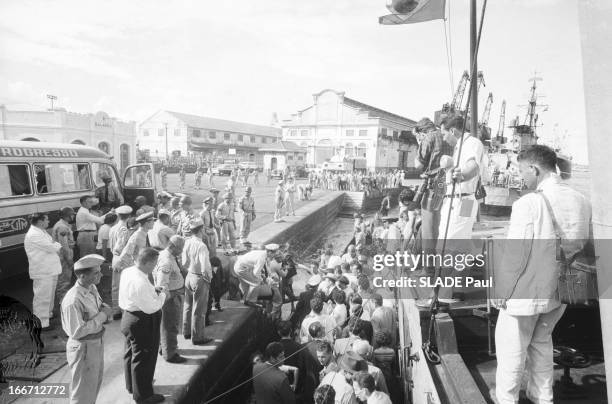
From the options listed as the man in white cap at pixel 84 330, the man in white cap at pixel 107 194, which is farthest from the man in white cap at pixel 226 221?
the man in white cap at pixel 84 330

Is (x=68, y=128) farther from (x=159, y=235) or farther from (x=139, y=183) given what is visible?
(x=159, y=235)

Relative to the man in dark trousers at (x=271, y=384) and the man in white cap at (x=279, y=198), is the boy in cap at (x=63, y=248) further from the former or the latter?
the man in white cap at (x=279, y=198)

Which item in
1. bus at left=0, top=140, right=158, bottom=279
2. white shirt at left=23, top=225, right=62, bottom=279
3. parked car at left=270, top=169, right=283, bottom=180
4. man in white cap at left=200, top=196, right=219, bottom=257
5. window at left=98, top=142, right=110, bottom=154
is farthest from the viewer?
parked car at left=270, top=169, right=283, bottom=180

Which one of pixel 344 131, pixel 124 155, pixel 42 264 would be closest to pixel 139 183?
pixel 42 264

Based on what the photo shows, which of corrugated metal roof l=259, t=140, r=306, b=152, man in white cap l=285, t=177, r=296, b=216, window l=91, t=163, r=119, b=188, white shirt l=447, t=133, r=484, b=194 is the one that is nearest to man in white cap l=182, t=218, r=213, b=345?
white shirt l=447, t=133, r=484, b=194

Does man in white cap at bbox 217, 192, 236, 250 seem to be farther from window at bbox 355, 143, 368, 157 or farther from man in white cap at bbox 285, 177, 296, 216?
window at bbox 355, 143, 368, 157

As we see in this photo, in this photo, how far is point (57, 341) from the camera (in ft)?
16.8

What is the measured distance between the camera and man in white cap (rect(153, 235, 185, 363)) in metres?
4.67

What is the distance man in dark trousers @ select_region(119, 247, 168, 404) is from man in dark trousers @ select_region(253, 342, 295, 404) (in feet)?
3.48

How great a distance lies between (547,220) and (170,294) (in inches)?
170

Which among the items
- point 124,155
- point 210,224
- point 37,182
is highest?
point 124,155

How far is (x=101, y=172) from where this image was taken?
9.35 metres

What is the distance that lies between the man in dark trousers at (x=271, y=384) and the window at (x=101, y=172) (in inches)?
284

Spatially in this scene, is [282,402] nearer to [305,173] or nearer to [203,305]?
[203,305]
